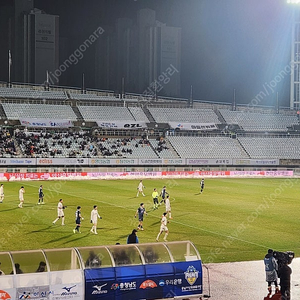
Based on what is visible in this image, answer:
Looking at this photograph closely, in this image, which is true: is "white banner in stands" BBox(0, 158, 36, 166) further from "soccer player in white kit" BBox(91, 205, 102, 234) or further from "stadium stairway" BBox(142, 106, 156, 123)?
"soccer player in white kit" BBox(91, 205, 102, 234)

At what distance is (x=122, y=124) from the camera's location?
278 feet

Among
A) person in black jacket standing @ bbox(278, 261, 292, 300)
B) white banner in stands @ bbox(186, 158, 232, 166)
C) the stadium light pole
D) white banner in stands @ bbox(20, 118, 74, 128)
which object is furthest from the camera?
the stadium light pole

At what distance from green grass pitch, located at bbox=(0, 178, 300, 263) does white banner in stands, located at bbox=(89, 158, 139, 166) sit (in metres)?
16.3

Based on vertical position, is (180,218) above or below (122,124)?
below

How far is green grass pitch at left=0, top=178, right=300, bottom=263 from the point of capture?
2619cm

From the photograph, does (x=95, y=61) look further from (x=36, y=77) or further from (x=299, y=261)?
(x=299, y=261)

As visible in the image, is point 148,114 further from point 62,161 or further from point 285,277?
point 285,277

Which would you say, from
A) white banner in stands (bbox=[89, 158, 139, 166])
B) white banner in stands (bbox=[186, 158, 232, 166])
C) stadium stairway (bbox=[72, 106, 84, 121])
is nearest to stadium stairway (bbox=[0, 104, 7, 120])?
stadium stairway (bbox=[72, 106, 84, 121])

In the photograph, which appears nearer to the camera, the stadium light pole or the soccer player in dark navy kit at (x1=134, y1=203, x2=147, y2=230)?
the soccer player in dark navy kit at (x1=134, y1=203, x2=147, y2=230)

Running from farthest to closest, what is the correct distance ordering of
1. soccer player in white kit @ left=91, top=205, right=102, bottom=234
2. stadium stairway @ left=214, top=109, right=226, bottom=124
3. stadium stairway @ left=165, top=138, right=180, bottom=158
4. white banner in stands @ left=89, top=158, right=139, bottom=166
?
stadium stairway @ left=214, top=109, right=226, bottom=124 < stadium stairway @ left=165, top=138, right=180, bottom=158 < white banner in stands @ left=89, top=158, right=139, bottom=166 < soccer player in white kit @ left=91, top=205, right=102, bottom=234

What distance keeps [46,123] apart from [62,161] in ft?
38.5

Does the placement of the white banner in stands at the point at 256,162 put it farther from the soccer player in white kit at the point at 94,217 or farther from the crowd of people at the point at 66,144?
the soccer player in white kit at the point at 94,217

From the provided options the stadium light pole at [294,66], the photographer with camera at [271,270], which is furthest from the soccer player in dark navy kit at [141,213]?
the stadium light pole at [294,66]

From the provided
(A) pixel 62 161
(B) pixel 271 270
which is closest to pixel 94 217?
(B) pixel 271 270
